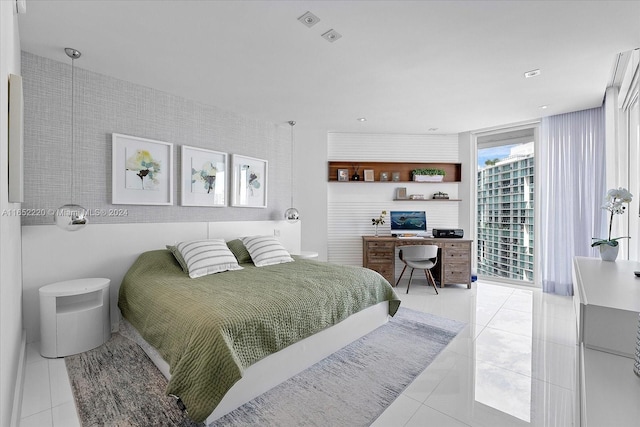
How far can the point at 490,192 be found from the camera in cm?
519

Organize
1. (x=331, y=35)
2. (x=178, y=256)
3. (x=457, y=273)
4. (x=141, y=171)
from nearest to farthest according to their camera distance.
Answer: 1. (x=331, y=35)
2. (x=178, y=256)
3. (x=141, y=171)
4. (x=457, y=273)

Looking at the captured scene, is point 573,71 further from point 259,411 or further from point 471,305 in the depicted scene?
point 259,411

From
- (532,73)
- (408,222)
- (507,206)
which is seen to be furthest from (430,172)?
(532,73)

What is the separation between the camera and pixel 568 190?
4129mm

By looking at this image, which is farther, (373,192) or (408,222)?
(373,192)

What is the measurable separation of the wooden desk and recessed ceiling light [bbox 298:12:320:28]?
331 cm

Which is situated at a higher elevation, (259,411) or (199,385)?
(199,385)

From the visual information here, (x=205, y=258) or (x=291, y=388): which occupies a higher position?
(x=205, y=258)

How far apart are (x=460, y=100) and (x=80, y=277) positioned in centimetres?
456

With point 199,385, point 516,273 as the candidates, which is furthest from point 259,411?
point 516,273

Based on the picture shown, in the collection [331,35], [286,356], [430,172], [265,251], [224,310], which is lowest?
[286,356]

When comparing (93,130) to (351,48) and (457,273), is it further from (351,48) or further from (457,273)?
(457,273)

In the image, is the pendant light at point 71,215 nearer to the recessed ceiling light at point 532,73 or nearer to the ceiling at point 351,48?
the ceiling at point 351,48

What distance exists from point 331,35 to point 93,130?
244 cm
